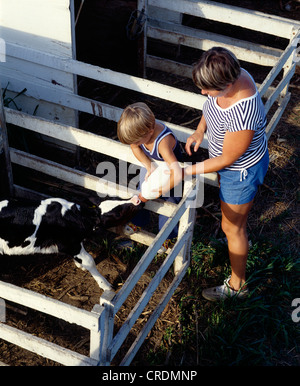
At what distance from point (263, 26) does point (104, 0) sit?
Answer: 226 centimetres

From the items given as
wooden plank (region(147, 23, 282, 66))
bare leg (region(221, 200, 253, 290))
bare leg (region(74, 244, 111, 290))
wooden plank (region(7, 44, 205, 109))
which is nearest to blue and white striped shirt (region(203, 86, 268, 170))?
bare leg (region(221, 200, 253, 290))

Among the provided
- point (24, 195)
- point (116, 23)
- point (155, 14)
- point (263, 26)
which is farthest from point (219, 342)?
point (155, 14)

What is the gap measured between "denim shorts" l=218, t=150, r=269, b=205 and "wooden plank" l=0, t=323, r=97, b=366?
1.48 metres

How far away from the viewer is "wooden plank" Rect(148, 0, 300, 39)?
5.39 metres

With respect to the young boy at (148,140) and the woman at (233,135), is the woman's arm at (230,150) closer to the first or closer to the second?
the woman at (233,135)

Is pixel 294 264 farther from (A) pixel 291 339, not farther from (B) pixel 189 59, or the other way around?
(B) pixel 189 59

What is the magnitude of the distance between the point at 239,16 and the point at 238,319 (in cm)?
355

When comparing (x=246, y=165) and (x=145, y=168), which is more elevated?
(x=246, y=165)

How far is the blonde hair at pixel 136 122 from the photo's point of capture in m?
3.18

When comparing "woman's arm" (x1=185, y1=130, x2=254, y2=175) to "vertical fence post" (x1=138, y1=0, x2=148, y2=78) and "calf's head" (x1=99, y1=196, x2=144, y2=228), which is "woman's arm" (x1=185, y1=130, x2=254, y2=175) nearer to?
"calf's head" (x1=99, y1=196, x2=144, y2=228)

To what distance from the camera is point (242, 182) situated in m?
3.32

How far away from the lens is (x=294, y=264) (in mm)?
4133

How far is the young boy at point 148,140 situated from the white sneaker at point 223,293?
0.81 metres

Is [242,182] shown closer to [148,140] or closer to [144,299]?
[148,140]
